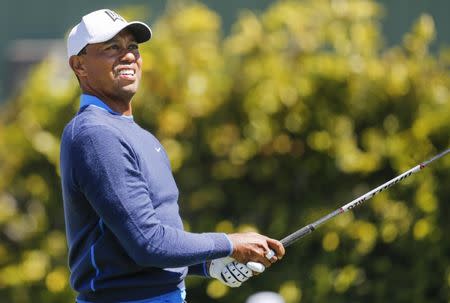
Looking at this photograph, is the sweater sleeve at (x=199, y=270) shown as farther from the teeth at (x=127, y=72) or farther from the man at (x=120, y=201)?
the teeth at (x=127, y=72)

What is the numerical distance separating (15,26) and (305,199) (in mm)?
4601

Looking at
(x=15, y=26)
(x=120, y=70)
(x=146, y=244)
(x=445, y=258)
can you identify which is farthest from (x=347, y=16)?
(x=15, y=26)

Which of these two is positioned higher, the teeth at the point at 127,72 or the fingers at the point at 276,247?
the teeth at the point at 127,72

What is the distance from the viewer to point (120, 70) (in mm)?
3686

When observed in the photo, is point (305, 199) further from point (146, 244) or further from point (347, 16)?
point (146, 244)

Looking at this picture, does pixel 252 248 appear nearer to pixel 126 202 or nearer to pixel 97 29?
pixel 126 202

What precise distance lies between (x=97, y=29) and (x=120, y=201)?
68cm

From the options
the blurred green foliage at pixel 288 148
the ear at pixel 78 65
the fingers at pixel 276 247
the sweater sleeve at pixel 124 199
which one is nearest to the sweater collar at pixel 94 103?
the ear at pixel 78 65

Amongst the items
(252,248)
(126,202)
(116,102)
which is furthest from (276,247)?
(116,102)

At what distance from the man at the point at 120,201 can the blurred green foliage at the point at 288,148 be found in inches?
90.0

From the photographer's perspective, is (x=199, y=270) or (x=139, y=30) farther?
(x=199, y=270)

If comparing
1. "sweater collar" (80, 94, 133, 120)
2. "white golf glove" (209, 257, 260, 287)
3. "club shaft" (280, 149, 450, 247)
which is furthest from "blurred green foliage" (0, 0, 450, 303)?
"sweater collar" (80, 94, 133, 120)

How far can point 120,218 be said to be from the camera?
337cm

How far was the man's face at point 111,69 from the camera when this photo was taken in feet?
12.1
